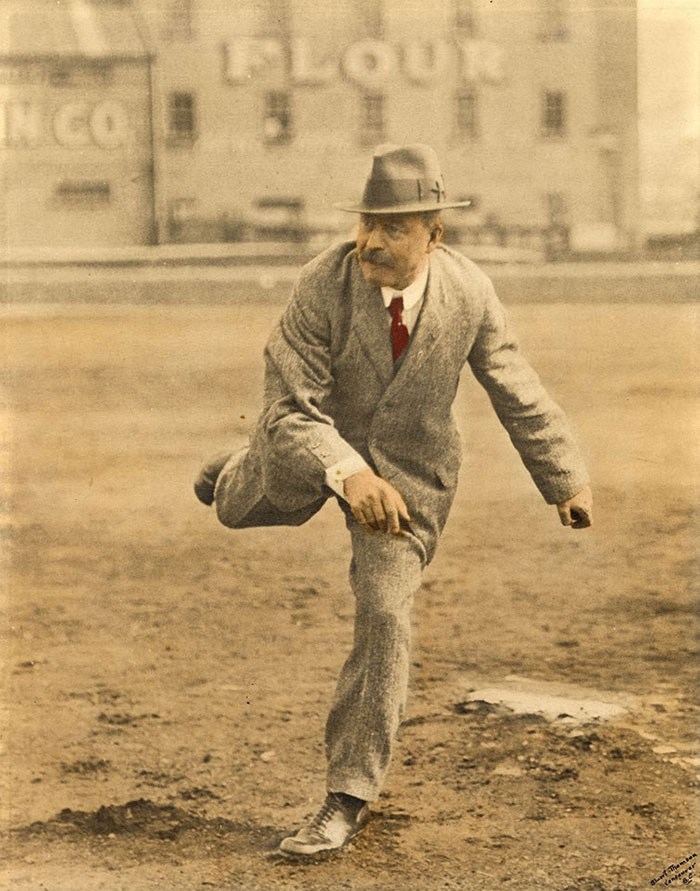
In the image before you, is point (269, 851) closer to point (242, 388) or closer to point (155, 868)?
point (155, 868)

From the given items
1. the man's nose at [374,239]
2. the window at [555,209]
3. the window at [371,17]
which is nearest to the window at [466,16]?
the window at [371,17]

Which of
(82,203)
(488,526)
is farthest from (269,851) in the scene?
(82,203)

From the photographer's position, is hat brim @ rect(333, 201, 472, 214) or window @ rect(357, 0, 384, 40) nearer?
hat brim @ rect(333, 201, 472, 214)

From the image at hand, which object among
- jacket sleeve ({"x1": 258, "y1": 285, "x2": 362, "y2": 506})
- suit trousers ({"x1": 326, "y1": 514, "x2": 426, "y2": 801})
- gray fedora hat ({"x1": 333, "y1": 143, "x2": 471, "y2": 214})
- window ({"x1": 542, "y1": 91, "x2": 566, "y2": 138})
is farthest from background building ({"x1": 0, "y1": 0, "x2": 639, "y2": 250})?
suit trousers ({"x1": 326, "y1": 514, "x2": 426, "y2": 801})

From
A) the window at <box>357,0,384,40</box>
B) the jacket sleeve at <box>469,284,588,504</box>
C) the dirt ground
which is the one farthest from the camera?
the window at <box>357,0,384,40</box>

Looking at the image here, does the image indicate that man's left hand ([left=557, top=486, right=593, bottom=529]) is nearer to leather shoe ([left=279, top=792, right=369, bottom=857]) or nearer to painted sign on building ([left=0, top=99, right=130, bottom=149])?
leather shoe ([left=279, top=792, right=369, bottom=857])

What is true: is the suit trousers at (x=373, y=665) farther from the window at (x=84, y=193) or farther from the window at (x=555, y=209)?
the window at (x=555, y=209)
